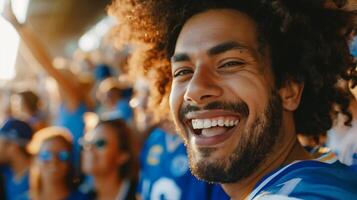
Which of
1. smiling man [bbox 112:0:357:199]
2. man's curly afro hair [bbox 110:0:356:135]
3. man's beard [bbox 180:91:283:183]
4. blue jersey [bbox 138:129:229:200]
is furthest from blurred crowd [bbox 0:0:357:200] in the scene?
man's beard [bbox 180:91:283:183]

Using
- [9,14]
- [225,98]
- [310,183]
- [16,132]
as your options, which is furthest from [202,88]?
[16,132]

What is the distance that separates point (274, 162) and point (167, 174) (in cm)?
116

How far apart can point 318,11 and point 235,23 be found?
334 millimetres

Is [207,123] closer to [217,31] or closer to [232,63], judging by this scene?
[232,63]

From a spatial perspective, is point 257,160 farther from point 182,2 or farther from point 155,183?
point 155,183

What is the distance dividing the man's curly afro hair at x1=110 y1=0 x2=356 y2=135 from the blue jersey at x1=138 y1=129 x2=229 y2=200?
0.65m

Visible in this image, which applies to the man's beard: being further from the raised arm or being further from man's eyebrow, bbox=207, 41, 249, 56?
the raised arm

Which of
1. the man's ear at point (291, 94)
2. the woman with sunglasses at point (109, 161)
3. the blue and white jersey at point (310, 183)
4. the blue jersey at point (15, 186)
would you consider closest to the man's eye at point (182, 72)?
the man's ear at point (291, 94)

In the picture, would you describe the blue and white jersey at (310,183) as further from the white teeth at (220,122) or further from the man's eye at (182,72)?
the man's eye at (182,72)

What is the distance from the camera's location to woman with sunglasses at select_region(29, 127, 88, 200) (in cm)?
385

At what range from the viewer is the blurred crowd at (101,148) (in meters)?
2.73

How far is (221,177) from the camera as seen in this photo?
1828 mm

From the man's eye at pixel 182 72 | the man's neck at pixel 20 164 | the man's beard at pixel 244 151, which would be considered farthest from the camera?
the man's neck at pixel 20 164

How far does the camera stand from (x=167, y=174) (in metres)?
2.97
